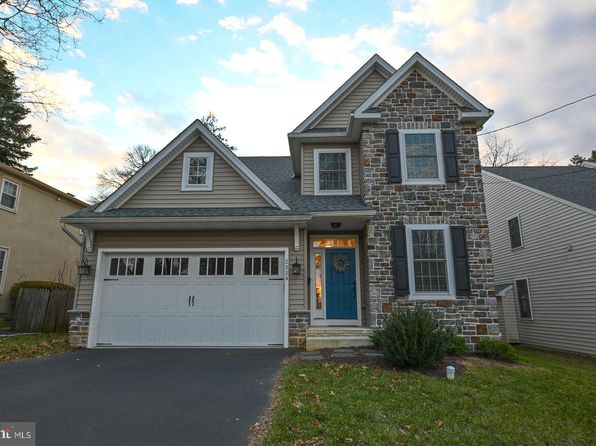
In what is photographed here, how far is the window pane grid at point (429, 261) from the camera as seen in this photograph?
8297 millimetres

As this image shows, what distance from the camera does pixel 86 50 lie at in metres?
8.93

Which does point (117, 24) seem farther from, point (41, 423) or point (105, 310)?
point (41, 423)

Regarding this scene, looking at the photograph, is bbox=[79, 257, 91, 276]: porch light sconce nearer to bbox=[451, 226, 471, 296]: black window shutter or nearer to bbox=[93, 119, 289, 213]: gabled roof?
bbox=[93, 119, 289, 213]: gabled roof

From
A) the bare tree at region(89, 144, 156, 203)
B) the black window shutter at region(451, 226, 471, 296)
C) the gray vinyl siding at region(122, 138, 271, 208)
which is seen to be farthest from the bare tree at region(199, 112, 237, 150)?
the black window shutter at region(451, 226, 471, 296)

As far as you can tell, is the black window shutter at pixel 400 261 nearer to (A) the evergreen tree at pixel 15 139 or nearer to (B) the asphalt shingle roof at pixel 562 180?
(B) the asphalt shingle roof at pixel 562 180

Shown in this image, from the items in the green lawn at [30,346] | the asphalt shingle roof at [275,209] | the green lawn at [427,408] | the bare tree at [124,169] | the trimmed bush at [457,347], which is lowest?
the green lawn at [427,408]

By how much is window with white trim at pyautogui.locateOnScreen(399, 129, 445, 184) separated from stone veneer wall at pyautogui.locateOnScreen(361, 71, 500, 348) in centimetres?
21

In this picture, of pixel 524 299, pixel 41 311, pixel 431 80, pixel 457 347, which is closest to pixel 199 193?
pixel 41 311

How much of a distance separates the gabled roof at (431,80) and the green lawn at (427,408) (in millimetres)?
6383

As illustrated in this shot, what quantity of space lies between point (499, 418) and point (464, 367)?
2399 millimetres

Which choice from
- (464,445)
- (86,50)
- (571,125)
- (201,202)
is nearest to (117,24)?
(86,50)

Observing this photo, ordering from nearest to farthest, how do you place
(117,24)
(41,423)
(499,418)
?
1. (41,423)
2. (499,418)
3. (117,24)

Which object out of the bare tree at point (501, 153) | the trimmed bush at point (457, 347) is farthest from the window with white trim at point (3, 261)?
the bare tree at point (501, 153)

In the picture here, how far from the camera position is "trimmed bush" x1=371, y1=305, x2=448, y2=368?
5945 millimetres
